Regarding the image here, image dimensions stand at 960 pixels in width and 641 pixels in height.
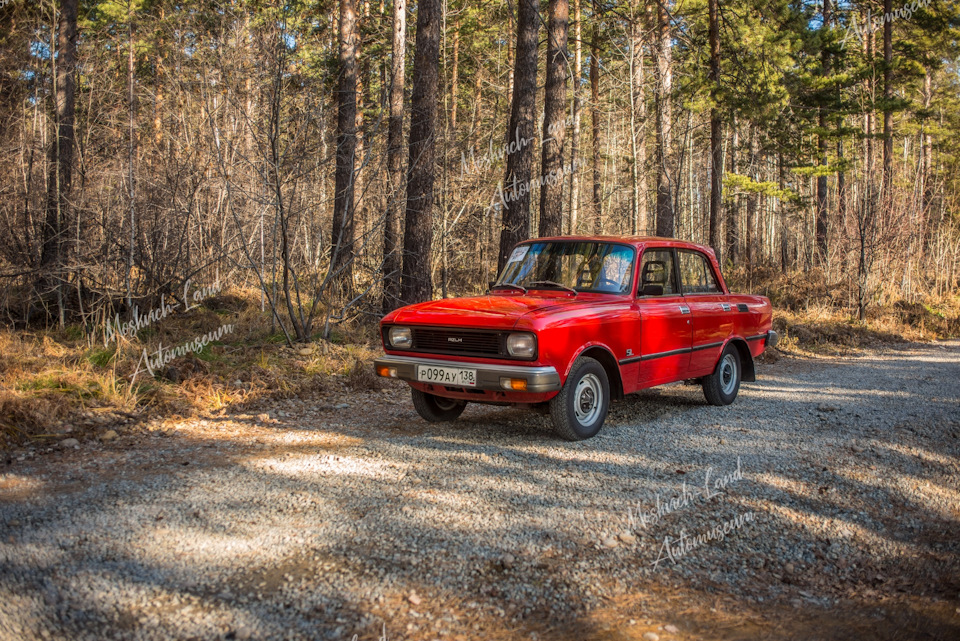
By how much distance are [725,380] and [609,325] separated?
261 cm

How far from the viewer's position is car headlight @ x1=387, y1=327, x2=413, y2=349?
5.99m

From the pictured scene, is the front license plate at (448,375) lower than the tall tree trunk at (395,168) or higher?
lower

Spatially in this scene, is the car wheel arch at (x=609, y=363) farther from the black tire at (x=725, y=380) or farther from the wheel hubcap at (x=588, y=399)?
the black tire at (x=725, y=380)

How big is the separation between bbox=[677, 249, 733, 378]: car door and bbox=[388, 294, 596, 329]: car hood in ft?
5.21

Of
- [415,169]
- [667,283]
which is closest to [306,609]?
[667,283]

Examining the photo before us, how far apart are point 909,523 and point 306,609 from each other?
139 inches

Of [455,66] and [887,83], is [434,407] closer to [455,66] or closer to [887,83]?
[455,66]

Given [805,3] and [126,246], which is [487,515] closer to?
[126,246]

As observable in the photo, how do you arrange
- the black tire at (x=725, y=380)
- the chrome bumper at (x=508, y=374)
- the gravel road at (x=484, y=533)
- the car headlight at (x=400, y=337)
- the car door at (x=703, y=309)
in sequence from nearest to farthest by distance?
1. the gravel road at (x=484, y=533)
2. the chrome bumper at (x=508, y=374)
3. the car headlight at (x=400, y=337)
4. the car door at (x=703, y=309)
5. the black tire at (x=725, y=380)

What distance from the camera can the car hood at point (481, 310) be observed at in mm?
5480

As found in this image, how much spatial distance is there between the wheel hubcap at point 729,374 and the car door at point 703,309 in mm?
363

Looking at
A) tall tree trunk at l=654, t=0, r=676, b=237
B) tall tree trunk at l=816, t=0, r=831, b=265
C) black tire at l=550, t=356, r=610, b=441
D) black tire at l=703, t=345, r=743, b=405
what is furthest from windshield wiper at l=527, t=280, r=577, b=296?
tall tree trunk at l=816, t=0, r=831, b=265

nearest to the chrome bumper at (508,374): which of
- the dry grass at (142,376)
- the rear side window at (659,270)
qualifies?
the rear side window at (659,270)

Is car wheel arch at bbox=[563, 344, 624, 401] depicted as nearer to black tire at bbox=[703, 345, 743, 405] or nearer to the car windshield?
the car windshield
